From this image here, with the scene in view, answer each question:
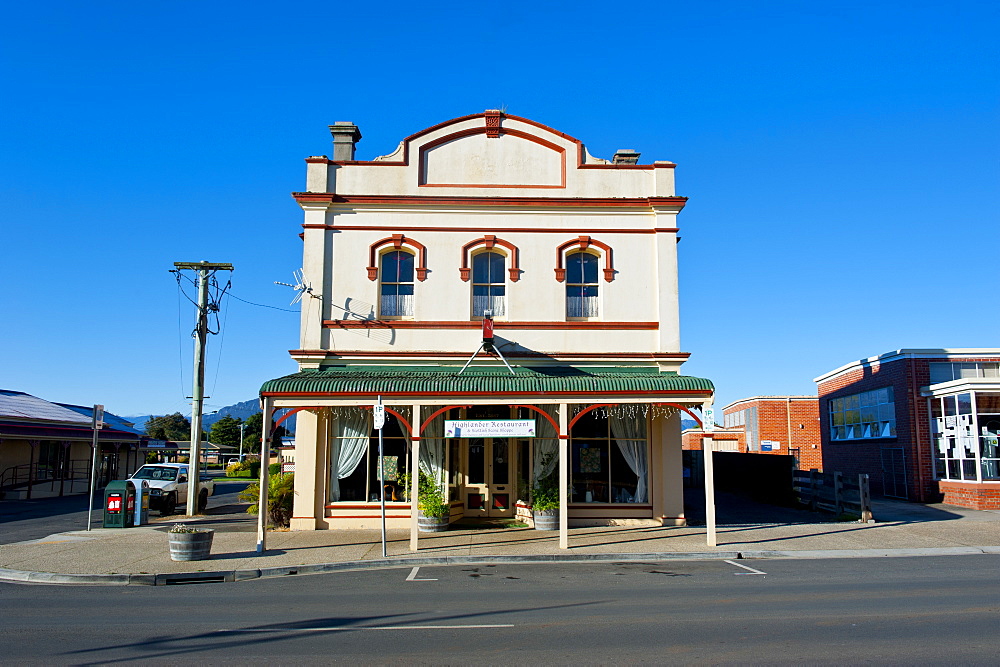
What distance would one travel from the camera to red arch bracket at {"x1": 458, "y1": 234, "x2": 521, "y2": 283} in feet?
61.7

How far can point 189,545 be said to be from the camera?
1357cm

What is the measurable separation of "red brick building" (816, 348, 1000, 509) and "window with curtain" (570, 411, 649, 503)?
9976mm

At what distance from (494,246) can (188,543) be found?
373 inches

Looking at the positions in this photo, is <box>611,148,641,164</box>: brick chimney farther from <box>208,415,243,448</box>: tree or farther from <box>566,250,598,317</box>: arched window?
<box>208,415,243,448</box>: tree

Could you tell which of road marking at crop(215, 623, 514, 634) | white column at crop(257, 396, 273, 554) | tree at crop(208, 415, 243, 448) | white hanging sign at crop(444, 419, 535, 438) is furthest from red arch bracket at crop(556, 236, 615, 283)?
tree at crop(208, 415, 243, 448)

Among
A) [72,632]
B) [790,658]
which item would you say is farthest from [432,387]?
[790,658]

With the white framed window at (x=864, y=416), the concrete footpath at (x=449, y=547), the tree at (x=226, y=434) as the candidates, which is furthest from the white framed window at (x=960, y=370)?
the tree at (x=226, y=434)

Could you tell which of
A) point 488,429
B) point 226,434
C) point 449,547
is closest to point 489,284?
point 488,429

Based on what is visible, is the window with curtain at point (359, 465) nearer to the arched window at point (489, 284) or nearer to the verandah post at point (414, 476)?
the verandah post at point (414, 476)

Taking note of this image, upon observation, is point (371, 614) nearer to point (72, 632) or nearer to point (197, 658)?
point (197, 658)

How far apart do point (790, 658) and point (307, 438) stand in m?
13.0

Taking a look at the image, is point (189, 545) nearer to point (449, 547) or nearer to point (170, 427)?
point (449, 547)

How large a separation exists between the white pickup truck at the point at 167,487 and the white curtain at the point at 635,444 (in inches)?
517

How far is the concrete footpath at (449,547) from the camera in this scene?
13000 mm
